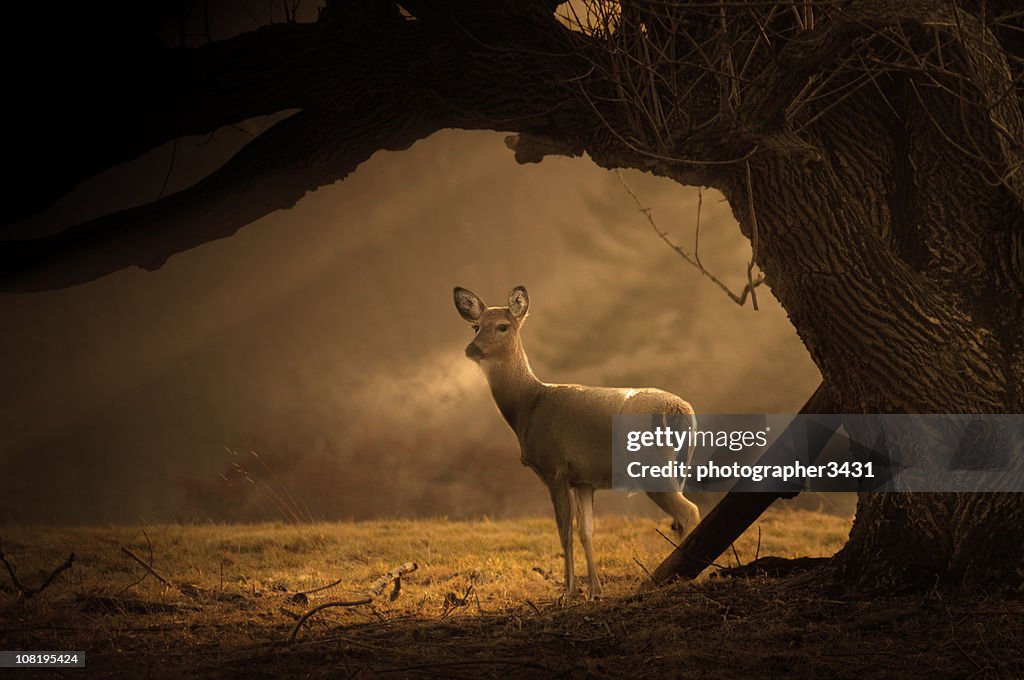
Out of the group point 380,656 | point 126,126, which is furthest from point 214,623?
point 126,126

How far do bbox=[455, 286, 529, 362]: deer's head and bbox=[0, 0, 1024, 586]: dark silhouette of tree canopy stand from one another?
1004mm

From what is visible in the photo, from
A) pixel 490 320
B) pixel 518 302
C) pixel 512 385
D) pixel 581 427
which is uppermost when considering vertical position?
pixel 518 302

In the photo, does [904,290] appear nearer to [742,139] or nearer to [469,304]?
[742,139]

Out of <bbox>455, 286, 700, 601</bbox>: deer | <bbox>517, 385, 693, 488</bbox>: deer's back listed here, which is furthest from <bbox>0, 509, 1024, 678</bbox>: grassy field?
<bbox>517, 385, 693, 488</bbox>: deer's back

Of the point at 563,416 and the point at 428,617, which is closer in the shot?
the point at 428,617

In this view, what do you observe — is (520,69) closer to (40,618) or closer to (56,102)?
(56,102)

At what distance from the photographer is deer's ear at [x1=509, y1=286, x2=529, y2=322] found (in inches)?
247

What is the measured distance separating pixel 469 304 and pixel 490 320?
0.57ft

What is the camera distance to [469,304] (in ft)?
20.9

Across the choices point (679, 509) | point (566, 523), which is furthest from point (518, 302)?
point (679, 509)

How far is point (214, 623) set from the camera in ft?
17.8

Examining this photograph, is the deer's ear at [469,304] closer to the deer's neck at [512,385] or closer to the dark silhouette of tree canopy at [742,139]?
the deer's neck at [512,385]

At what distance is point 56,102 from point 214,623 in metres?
3.10

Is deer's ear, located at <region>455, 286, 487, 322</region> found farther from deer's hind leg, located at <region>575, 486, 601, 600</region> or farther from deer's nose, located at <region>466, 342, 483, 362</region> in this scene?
deer's hind leg, located at <region>575, 486, 601, 600</region>
